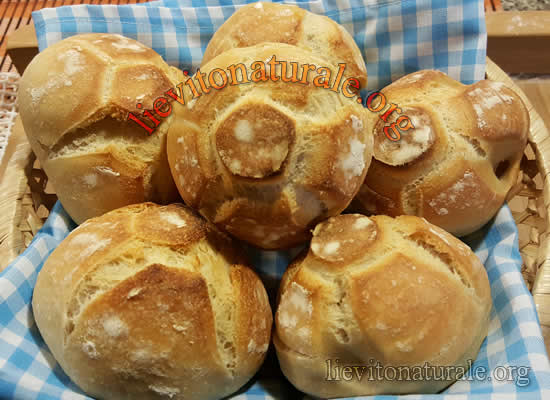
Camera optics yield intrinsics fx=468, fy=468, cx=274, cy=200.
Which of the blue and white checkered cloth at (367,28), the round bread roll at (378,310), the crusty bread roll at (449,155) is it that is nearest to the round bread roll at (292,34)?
the crusty bread roll at (449,155)

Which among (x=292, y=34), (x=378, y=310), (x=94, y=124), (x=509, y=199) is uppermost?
(x=292, y=34)

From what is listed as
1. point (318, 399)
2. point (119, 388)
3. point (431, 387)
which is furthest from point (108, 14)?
point (431, 387)

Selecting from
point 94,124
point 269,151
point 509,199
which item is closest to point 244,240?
point 269,151

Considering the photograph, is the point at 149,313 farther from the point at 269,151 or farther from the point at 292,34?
the point at 292,34

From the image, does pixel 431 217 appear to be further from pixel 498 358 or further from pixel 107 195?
pixel 107 195

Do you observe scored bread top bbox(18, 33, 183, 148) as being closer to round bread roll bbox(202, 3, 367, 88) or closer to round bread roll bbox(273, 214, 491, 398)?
round bread roll bbox(202, 3, 367, 88)

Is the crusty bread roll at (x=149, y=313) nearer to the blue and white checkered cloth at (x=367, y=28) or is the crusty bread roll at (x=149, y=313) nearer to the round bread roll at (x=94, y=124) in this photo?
the round bread roll at (x=94, y=124)
